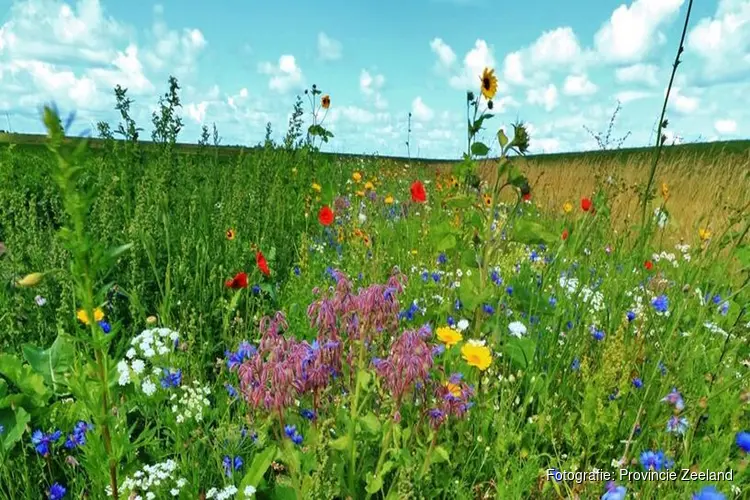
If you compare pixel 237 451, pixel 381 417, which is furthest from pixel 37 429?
pixel 381 417

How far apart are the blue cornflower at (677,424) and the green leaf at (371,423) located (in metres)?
1.01

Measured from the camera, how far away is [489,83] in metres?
3.67

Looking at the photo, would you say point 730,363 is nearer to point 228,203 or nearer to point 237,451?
point 237,451

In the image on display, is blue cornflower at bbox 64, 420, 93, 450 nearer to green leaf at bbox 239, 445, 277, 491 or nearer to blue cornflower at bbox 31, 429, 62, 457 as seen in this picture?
blue cornflower at bbox 31, 429, 62, 457

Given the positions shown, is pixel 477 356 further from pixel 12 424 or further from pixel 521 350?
pixel 12 424

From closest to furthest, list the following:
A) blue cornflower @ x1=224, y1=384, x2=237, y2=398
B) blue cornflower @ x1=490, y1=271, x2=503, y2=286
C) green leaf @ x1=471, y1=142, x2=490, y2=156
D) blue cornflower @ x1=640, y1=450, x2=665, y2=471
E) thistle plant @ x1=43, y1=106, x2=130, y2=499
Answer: thistle plant @ x1=43, y1=106, x2=130, y2=499 → blue cornflower @ x1=640, y1=450, x2=665, y2=471 → blue cornflower @ x1=224, y1=384, x2=237, y2=398 → green leaf @ x1=471, y1=142, x2=490, y2=156 → blue cornflower @ x1=490, y1=271, x2=503, y2=286

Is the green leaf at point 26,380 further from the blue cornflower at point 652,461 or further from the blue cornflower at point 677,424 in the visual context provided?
the blue cornflower at point 677,424

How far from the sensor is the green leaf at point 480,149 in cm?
320

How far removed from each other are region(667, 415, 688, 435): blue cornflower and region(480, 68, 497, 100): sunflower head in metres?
2.10

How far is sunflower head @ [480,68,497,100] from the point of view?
3615 mm

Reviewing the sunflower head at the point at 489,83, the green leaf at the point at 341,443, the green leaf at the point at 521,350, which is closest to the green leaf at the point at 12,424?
the green leaf at the point at 341,443


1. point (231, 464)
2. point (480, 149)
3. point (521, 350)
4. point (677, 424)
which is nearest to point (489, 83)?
point (480, 149)

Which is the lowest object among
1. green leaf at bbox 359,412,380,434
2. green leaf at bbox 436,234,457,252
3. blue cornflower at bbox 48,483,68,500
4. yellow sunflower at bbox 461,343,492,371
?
blue cornflower at bbox 48,483,68,500

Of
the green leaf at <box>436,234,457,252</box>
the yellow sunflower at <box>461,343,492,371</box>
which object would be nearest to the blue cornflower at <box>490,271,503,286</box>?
the green leaf at <box>436,234,457,252</box>
